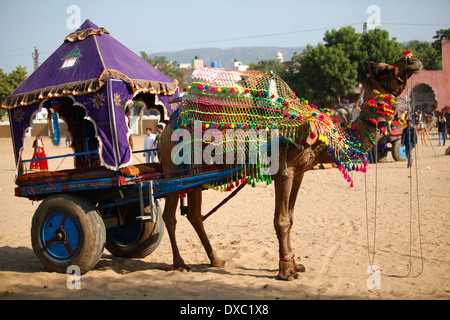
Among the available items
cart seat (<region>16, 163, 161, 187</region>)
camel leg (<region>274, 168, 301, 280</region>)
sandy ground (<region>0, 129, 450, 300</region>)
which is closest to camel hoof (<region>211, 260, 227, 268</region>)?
sandy ground (<region>0, 129, 450, 300</region>)

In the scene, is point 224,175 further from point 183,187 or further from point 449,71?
point 449,71

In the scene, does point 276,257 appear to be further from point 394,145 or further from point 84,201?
point 394,145

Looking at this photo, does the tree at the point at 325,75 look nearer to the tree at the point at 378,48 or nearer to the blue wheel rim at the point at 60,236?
the tree at the point at 378,48

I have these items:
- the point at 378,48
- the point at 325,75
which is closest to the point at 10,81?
the point at 325,75

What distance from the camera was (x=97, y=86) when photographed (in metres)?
5.74

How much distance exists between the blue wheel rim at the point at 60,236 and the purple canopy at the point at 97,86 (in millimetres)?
994

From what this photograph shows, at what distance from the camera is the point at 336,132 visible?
5996 mm

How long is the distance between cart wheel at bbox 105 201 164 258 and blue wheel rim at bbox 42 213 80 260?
3.15 ft

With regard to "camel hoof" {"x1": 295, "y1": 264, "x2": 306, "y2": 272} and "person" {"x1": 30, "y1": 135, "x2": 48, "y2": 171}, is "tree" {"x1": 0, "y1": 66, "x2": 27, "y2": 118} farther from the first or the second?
"camel hoof" {"x1": 295, "y1": 264, "x2": 306, "y2": 272}

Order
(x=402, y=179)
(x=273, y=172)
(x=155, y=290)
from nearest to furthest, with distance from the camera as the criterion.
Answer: (x=155, y=290), (x=273, y=172), (x=402, y=179)
